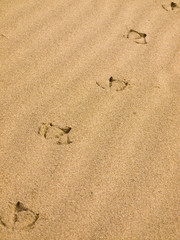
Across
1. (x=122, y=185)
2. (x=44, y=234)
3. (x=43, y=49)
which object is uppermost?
(x=43, y=49)

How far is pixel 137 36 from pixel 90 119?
2.45 ft

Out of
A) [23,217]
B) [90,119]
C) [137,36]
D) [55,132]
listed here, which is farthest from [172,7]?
[23,217]

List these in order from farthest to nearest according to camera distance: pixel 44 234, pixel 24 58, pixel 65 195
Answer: pixel 24 58 → pixel 65 195 → pixel 44 234

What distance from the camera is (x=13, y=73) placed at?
1738 millimetres

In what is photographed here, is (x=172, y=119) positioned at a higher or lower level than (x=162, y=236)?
higher

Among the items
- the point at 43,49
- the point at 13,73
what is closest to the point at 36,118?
the point at 13,73

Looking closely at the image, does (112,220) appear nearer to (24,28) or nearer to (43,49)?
(43,49)

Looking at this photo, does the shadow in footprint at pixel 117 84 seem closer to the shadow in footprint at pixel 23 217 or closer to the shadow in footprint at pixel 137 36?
the shadow in footprint at pixel 137 36

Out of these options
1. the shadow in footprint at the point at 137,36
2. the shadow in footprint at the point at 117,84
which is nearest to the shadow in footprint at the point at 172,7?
the shadow in footprint at the point at 137,36

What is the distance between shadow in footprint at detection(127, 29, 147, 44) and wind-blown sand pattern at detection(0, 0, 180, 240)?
2 centimetres

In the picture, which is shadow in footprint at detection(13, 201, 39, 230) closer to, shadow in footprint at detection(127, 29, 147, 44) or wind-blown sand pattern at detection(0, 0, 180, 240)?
wind-blown sand pattern at detection(0, 0, 180, 240)

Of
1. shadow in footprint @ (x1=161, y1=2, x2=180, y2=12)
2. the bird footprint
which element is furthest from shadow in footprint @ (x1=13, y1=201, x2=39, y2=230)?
shadow in footprint @ (x1=161, y1=2, x2=180, y2=12)

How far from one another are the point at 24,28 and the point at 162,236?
4.67ft

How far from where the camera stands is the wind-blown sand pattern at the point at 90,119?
128 centimetres
